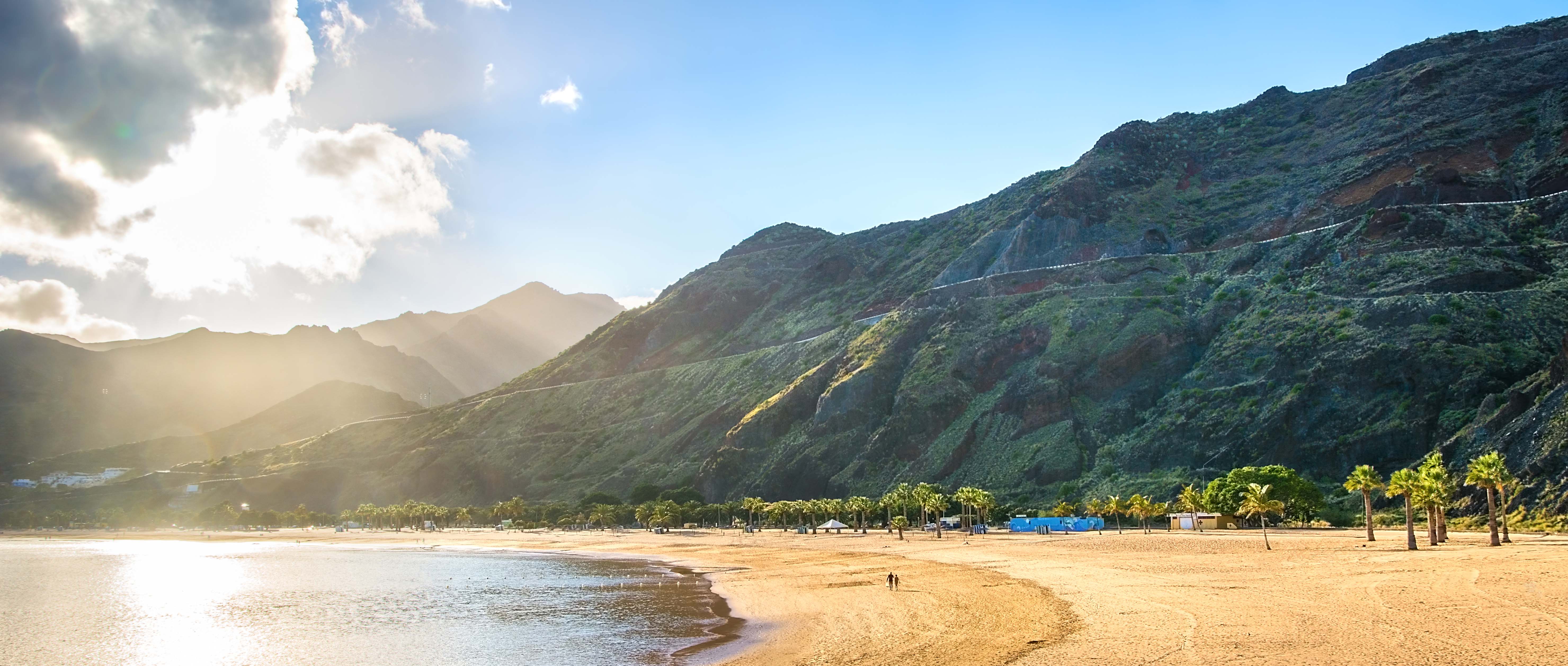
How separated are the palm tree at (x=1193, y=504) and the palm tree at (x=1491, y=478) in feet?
87.5

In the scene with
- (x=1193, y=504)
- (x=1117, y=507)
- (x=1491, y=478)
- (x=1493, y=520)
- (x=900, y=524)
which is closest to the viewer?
(x=1493, y=520)

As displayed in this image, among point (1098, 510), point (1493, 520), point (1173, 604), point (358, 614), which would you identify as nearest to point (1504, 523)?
point (1493, 520)

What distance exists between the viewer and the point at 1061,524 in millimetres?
88625

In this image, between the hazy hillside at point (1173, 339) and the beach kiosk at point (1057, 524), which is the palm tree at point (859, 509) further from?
the beach kiosk at point (1057, 524)

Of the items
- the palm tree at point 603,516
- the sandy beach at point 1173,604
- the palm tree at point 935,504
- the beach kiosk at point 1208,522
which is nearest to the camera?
the sandy beach at point 1173,604

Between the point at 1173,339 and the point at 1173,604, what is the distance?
8908cm

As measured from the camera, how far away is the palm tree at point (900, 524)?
3521 inches

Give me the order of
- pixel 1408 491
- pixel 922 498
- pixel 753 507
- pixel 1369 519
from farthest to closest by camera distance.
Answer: pixel 753 507 < pixel 922 498 < pixel 1369 519 < pixel 1408 491

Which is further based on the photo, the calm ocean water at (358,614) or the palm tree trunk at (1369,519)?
the palm tree trunk at (1369,519)

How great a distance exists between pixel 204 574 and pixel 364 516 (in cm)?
9751

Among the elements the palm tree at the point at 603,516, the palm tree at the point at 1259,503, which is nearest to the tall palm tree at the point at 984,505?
the palm tree at the point at 1259,503

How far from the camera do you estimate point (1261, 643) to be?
2447 cm

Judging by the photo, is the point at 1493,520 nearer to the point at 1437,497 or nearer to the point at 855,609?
the point at 1437,497

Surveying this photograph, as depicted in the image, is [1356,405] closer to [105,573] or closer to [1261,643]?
[1261,643]
